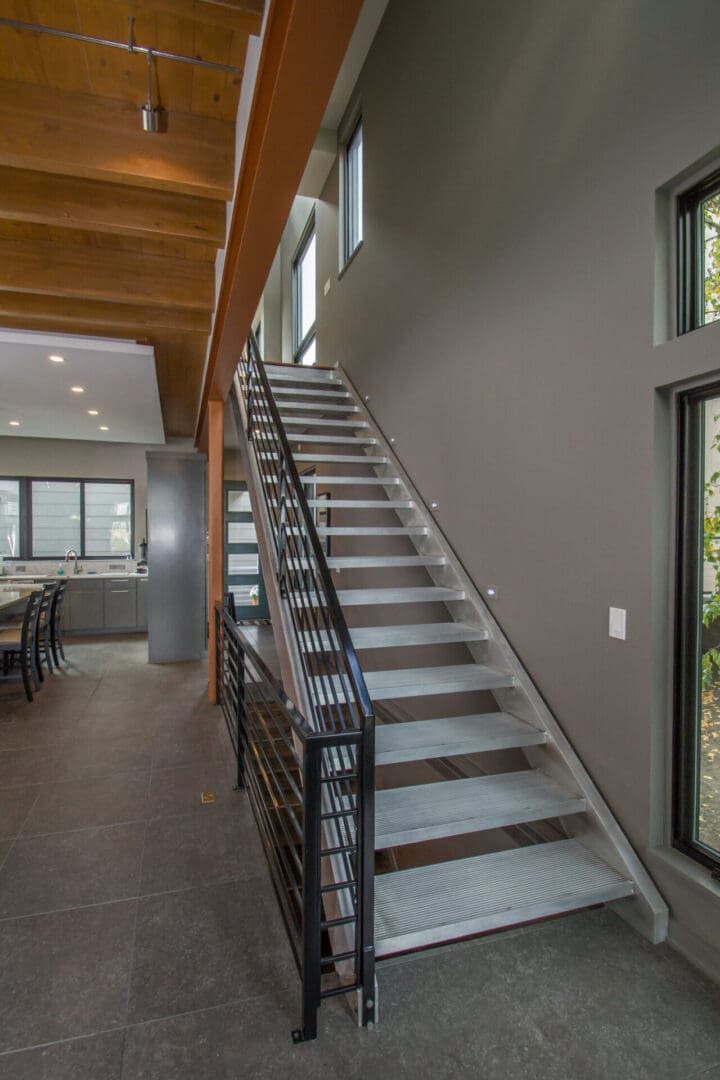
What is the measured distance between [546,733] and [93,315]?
418 centimetres

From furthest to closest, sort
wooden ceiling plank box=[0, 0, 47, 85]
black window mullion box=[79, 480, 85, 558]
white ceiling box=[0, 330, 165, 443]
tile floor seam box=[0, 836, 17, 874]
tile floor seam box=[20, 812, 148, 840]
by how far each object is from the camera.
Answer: black window mullion box=[79, 480, 85, 558]
white ceiling box=[0, 330, 165, 443]
tile floor seam box=[20, 812, 148, 840]
tile floor seam box=[0, 836, 17, 874]
wooden ceiling plank box=[0, 0, 47, 85]

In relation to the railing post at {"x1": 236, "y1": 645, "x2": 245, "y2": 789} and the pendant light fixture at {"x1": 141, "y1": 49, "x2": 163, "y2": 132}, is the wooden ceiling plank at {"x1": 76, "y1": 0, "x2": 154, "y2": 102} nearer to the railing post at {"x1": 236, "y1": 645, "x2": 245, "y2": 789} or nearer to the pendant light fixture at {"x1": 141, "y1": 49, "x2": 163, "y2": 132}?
the pendant light fixture at {"x1": 141, "y1": 49, "x2": 163, "y2": 132}

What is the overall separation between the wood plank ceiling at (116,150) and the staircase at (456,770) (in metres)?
1.24

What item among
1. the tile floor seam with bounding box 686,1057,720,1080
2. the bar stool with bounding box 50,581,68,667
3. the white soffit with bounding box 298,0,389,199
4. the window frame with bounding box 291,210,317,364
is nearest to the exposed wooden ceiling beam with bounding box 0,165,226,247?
the white soffit with bounding box 298,0,389,199

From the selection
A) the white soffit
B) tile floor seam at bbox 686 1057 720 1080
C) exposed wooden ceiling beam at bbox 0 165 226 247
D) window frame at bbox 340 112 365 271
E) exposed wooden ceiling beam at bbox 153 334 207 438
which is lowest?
tile floor seam at bbox 686 1057 720 1080

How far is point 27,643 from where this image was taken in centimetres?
514

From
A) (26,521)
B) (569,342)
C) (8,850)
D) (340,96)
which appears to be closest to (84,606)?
(26,521)

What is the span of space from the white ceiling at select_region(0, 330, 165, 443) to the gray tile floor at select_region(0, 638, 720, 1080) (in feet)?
11.9

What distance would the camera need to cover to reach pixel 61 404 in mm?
6602

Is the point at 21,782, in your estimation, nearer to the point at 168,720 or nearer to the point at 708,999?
the point at 168,720

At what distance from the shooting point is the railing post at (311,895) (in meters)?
1.61

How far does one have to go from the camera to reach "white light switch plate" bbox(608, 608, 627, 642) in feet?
7.49

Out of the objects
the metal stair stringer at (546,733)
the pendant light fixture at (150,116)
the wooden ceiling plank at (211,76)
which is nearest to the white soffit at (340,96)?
the wooden ceiling plank at (211,76)

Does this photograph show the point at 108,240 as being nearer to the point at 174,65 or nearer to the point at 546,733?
the point at 174,65
